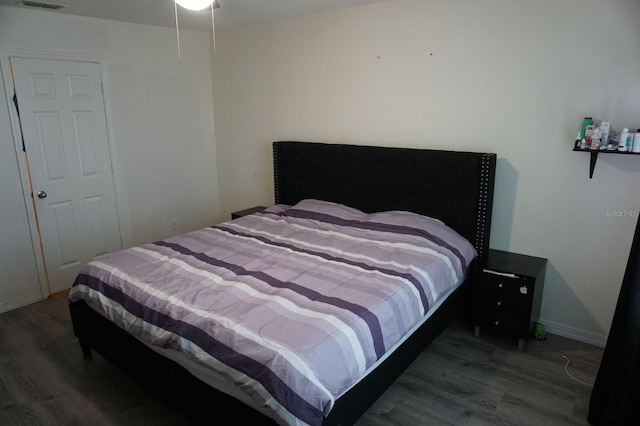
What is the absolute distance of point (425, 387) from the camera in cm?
245

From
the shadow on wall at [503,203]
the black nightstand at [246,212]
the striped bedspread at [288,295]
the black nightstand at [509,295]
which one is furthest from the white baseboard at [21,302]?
the shadow on wall at [503,203]

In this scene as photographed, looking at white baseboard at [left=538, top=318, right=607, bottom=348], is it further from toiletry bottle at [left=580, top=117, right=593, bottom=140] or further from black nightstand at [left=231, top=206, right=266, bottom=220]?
black nightstand at [left=231, top=206, right=266, bottom=220]

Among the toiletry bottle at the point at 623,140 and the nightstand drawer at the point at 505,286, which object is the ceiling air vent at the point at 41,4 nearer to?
the nightstand drawer at the point at 505,286

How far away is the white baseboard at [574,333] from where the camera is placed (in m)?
2.82

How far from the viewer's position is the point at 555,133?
2754 millimetres

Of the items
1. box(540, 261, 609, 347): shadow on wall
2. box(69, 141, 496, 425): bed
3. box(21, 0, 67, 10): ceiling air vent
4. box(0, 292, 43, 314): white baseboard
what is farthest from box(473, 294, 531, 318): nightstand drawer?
box(21, 0, 67, 10): ceiling air vent

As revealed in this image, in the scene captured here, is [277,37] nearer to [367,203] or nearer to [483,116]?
[367,203]

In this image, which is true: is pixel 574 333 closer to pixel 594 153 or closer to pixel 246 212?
pixel 594 153

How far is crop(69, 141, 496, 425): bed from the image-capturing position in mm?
1750

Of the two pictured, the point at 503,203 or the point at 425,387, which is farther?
the point at 503,203

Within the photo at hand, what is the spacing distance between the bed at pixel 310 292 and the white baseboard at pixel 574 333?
0.60 m

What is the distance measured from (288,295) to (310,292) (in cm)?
12

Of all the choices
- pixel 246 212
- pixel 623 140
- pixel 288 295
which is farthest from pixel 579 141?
pixel 246 212

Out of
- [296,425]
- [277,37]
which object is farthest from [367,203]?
[296,425]
